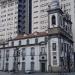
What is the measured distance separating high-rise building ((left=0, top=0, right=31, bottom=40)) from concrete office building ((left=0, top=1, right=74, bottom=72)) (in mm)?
32815

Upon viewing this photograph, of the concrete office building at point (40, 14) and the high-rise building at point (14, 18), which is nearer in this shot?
the concrete office building at point (40, 14)

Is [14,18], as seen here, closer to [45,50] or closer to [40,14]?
[40,14]

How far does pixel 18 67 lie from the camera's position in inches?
2186

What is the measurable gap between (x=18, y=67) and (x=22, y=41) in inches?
271

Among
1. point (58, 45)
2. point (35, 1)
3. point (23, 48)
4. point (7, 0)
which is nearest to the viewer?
point (58, 45)

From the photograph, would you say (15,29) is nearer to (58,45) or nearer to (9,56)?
(9,56)

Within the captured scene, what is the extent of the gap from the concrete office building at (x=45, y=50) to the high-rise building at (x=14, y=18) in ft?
108

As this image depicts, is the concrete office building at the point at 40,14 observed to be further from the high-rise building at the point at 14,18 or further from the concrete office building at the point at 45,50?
the concrete office building at the point at 45,50

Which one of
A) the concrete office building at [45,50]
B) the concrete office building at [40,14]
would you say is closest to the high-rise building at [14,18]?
the concrete office building at [40,14]

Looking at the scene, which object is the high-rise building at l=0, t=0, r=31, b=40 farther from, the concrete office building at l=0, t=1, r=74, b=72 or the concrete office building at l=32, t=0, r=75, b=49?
the concrete office building at l=0, t=1, r=74, b=72

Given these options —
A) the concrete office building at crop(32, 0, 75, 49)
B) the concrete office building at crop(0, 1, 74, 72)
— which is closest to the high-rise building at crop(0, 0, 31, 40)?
the concrete office building at crop(32, 0, 75, 49)

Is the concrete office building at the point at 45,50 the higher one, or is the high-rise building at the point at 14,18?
the high-rise building at the point at 14,18

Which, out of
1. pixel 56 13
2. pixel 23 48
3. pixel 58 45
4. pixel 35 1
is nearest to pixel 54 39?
pixel 58 45

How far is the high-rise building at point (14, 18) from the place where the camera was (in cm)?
9238
